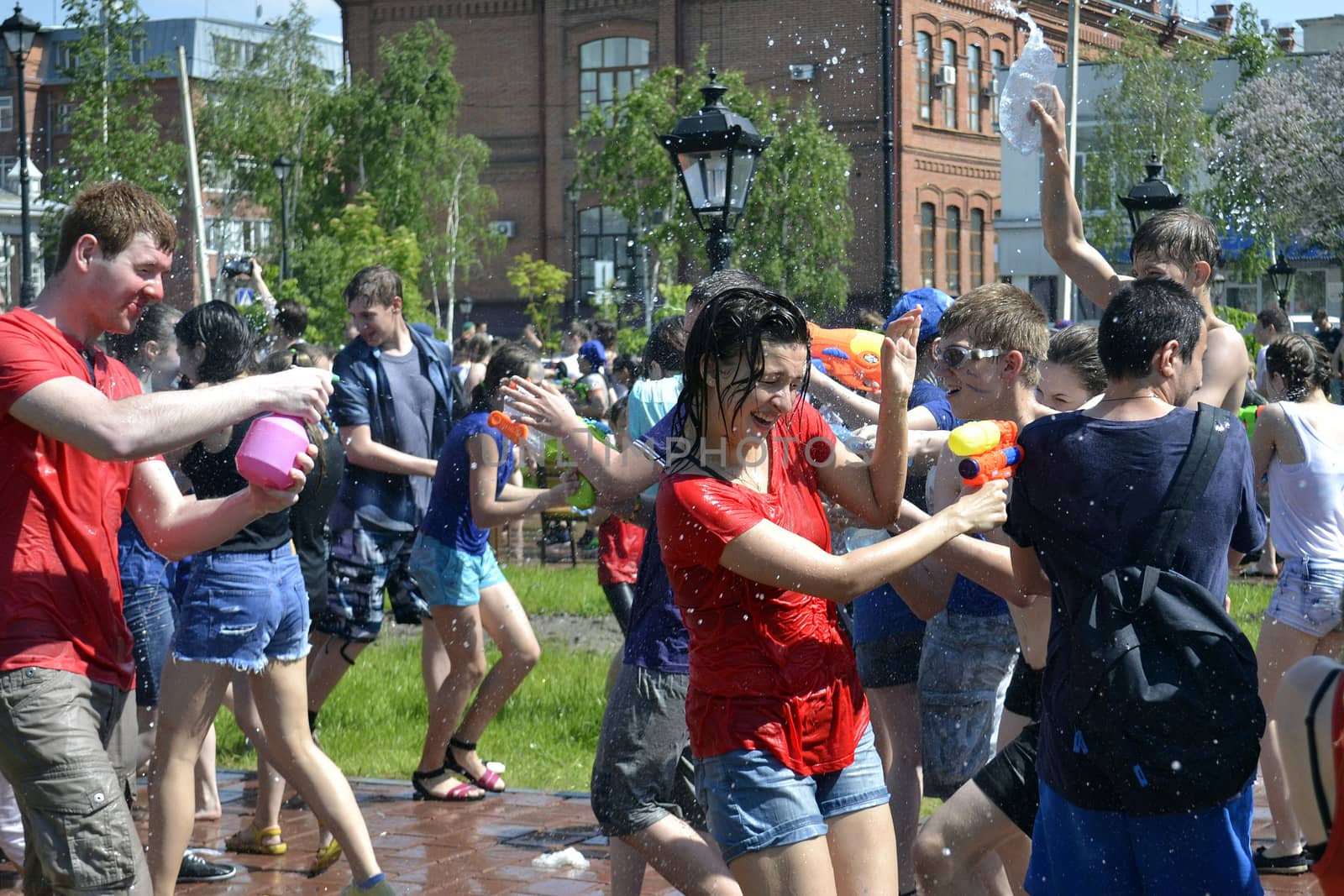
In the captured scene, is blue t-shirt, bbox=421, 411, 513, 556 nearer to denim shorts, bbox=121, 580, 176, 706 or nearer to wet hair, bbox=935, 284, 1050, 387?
denim shorts, bbox=121, 580, 176, 706

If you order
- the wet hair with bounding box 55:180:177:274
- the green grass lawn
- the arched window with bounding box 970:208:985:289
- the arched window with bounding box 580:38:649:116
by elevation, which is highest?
the arched window with bounding box 580:38:649:116

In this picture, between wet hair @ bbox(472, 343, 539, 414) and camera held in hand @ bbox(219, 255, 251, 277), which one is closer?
wet hair @ bbox(472, 343, 539, 414)

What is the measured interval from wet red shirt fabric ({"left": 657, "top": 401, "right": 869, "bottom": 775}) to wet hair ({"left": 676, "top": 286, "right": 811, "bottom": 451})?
197 millimetres

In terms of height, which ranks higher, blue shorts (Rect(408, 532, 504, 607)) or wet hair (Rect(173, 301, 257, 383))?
wet hair (Rect(173, 301, 257, 383))

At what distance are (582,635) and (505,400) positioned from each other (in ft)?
22.3

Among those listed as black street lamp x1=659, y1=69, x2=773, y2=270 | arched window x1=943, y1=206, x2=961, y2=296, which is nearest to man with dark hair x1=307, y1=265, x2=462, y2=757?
black street lamp x1=659, y1=69, x2=773, y2=270

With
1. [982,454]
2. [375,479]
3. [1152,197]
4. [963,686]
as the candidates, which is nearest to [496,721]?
[375,479]

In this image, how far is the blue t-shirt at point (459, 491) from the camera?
254 inches

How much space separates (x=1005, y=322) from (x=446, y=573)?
127 inches

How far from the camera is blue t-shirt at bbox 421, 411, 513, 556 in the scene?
645 centimetres

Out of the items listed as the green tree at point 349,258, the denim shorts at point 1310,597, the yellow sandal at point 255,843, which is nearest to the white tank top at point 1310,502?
the denim shorts at point 1310,597

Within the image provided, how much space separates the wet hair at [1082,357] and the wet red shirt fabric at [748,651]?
4.46 feet

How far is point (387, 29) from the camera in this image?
48.0 meters

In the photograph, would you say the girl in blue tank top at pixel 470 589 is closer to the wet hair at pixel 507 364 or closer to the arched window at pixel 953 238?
the wet hair at pixel 507 364
